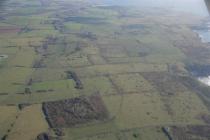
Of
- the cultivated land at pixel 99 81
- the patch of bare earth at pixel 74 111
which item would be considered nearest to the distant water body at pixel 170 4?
the cultivated land at pixel 99 81

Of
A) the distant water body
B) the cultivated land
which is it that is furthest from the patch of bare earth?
the distant water body

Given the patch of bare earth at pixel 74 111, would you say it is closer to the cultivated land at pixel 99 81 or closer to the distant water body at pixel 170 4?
the cultivated land at pixel 99 81

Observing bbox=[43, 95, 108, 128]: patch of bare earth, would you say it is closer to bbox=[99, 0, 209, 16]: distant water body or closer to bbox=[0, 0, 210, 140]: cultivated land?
bbox=[0, 0, 210, 140]: cultivated land

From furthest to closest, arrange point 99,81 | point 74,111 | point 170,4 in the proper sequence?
point 170,4, point 99,81, point 74,111

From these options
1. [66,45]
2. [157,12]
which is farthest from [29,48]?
[157,12]

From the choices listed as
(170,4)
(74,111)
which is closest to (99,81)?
(74,111)

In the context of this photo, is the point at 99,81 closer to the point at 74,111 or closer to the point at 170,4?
→ the point at 74,111

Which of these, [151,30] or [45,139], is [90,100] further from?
[151,30]

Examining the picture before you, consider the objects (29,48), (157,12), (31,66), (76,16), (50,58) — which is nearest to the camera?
(31,66)
